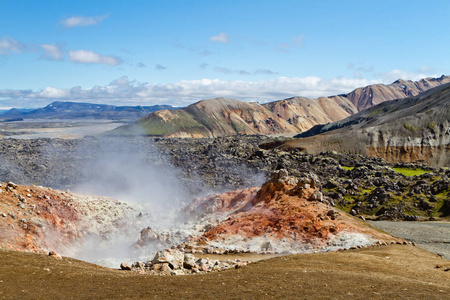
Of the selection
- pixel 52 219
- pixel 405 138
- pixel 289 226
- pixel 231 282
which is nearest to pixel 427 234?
pixel 289 226

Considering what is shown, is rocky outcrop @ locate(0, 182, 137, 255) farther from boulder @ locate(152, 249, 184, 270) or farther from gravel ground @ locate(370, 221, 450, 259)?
gravel ground @ locate(370, 221, 450, 259)

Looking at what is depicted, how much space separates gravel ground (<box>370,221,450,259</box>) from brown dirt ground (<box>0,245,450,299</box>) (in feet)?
42.1

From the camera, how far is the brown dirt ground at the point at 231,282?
523 inches

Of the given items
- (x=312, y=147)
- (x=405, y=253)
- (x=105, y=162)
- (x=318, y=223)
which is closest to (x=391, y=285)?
(x=405, y=253)

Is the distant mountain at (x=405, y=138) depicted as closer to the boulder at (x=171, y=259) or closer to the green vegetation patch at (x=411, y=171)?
the green vegetation patch at (x=411, y=171)

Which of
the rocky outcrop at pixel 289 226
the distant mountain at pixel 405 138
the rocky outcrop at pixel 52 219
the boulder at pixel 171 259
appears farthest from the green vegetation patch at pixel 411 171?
the boulder at pixel 171 259

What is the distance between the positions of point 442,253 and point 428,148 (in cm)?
8751

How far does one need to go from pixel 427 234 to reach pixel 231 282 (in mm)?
28882

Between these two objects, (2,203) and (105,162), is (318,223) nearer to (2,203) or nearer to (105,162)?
(2,203)

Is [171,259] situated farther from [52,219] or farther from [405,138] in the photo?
[405,138]

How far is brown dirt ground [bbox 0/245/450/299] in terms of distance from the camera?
13281 mm

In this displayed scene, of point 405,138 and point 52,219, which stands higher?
point 405,138

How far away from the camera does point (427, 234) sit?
35.7 metres

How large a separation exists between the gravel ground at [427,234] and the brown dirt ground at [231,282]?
12.8 metres
